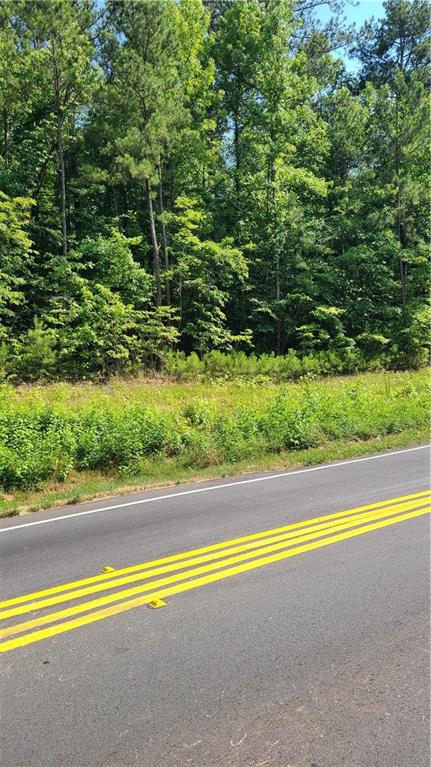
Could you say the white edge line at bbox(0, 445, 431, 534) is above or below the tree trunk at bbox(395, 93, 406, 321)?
below

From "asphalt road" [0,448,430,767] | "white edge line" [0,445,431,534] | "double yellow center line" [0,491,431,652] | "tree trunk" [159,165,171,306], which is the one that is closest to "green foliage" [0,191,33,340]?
"tree trunk" [159,165,171,306]

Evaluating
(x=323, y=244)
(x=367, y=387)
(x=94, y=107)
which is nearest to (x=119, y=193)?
(x=94, y=107)

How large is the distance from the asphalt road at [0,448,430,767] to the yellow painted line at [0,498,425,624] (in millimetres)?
22

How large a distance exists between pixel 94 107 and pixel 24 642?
24.6 metres

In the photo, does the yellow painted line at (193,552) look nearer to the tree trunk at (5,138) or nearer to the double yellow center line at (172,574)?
the double yellow center line at (172,574)

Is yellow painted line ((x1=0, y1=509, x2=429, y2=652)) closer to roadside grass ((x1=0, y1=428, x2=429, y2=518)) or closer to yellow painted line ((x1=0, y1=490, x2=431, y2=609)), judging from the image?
yellow painted line ((x1=0, y1=490, x2=431, y2=609))

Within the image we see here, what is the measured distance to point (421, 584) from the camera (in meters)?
4.91

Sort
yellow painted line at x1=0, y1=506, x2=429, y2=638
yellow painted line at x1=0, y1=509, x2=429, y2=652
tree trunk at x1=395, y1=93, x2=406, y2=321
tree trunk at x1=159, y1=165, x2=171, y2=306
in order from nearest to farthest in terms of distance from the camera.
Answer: yellow painted line at x1=0, y1=509, x2=429, y2=652
yellow painted line at x1=0, y1=506, x2=429, y2=638
tree trunk at x1=159, y1=165, x2=171, y2=306
tree trunk at x1=395, y1=93, x2=406, y2=321

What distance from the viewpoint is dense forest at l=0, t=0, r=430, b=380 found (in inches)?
830

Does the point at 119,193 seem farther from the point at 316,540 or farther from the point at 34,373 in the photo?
the point at 316,540

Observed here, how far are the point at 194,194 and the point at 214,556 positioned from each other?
79.5 feet

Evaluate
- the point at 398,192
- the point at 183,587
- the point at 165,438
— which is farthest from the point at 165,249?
the point at 183,587

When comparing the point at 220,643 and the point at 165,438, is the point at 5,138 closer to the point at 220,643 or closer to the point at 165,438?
the point at 165,438

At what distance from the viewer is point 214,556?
5707 mm
